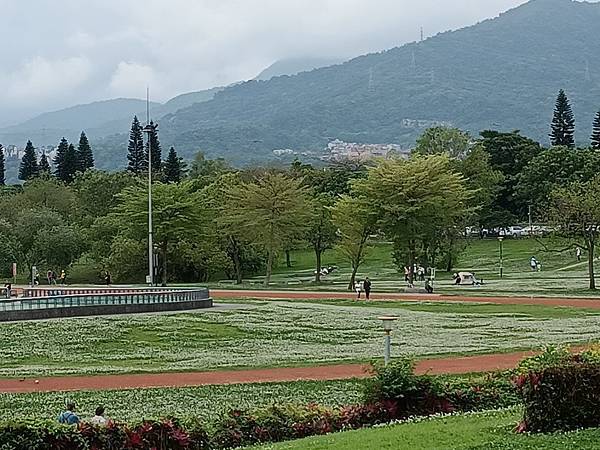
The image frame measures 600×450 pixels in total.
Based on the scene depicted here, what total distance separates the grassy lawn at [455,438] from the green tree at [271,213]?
6253cm

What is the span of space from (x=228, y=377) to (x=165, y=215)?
55.5 m

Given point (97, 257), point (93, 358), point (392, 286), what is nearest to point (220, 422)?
point (93, 358)

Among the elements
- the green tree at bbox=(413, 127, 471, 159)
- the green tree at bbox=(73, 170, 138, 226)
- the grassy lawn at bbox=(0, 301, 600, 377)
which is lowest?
the grassy lawn at bbox=(0, 301, 600, 377)

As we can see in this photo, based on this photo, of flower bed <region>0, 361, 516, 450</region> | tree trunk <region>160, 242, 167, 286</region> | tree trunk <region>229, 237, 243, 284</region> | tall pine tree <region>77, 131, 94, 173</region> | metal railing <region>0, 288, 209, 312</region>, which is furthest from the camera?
tall pine tree <region>77, 131, 94, 173</region>

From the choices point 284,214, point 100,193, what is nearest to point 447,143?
point 100,193

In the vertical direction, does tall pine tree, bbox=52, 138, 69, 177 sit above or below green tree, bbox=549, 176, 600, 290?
above

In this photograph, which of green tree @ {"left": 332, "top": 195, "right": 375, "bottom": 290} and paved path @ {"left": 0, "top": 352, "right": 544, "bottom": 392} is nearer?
paved path @ {"left": 0, "top": 352, "right": 544, "bottom": 392}

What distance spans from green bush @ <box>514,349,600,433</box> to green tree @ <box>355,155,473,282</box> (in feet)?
191

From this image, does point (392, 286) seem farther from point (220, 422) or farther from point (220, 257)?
point (220, 422)

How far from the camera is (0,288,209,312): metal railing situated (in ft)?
142

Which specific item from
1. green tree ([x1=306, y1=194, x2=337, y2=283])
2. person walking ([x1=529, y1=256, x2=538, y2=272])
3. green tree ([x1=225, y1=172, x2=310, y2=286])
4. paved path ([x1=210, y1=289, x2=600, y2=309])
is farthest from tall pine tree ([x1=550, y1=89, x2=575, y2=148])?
paved path ([x1=210, y1=289, x2=600, y2=309])

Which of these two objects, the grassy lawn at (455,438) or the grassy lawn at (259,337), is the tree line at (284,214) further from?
the grassy lawn at (455,438)

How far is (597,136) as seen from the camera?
139m

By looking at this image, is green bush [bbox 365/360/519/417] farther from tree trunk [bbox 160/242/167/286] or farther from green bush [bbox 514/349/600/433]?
tree trunk [bbox 160/242/167/286]
